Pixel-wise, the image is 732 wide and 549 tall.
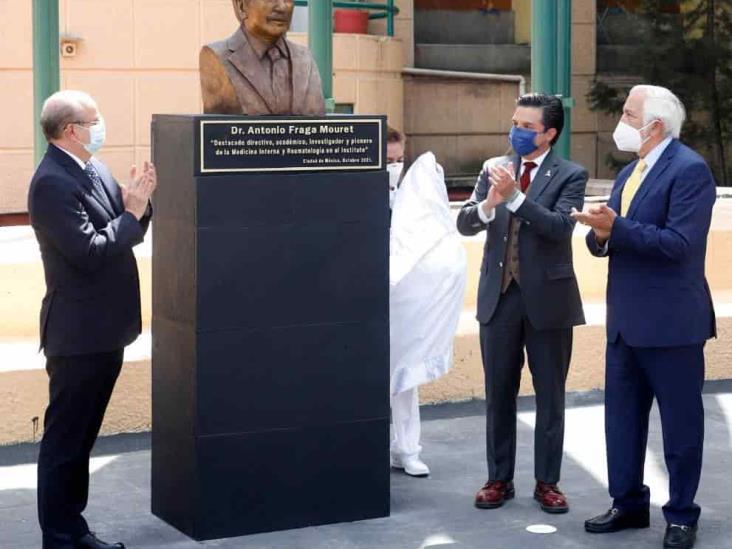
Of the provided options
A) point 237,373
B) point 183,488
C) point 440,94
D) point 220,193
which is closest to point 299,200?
point 220,193

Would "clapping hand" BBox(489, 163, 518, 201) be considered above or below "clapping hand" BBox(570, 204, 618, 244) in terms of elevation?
above

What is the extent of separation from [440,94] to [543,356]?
31.7ft

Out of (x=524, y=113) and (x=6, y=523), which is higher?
(x=524, y=113)

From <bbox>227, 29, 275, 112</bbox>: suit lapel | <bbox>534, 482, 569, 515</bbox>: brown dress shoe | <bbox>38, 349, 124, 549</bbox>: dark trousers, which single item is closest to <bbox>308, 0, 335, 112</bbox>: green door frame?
<bbox>227, 29, 275, 112</bbox>: suit lapel

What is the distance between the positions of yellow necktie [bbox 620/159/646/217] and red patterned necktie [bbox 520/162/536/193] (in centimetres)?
48

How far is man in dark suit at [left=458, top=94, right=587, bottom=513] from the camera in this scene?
6.26 m

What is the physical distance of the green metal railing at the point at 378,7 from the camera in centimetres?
1423

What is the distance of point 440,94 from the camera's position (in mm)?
15750

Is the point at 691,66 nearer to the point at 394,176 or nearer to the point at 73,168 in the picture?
the point at 394,176

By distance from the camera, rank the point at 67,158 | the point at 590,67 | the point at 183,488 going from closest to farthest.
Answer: the point at 67,158, the point at 183,488, the point at 590,67

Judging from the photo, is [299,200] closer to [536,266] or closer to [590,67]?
[536,266]

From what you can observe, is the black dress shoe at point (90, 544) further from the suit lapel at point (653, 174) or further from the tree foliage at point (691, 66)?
the tree foliage at point (691, 66)

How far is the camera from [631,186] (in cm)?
601

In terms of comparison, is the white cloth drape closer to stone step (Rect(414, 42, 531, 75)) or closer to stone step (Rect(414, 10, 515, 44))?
stone step (Rect(414, 42, 531, 75))
